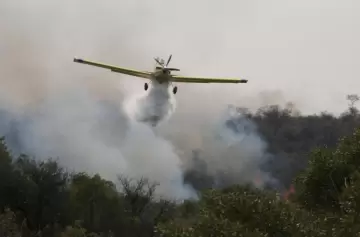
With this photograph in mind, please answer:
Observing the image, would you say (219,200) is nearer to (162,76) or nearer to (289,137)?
(162,76)

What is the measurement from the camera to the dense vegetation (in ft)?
90.1

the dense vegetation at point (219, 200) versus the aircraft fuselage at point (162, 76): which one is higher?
the aircraft fuselage at point (162, 76)

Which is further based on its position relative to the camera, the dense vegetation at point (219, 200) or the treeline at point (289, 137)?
the treeline at point (289, 137)

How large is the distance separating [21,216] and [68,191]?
7.37m

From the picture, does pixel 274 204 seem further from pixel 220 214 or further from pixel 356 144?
pixel 356 144

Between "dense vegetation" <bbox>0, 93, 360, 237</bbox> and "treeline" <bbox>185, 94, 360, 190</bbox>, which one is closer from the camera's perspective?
"dense vegetation" <bbox>0, 93, 360, 237</bbox>

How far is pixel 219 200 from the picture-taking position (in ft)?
96.4

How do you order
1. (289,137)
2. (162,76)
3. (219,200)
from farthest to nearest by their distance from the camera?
(289,137)
(162,76)
(219,200)

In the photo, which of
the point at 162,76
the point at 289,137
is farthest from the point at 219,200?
the point at 289,137

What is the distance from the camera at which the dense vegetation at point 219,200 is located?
27453 millimetres

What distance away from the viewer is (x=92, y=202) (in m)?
89.9

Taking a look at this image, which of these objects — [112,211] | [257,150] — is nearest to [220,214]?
[112,211]

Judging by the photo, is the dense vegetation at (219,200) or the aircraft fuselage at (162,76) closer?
the dense vegetation at (219,200)

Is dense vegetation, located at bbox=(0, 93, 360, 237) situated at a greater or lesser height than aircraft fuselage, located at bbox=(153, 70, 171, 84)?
lesser
